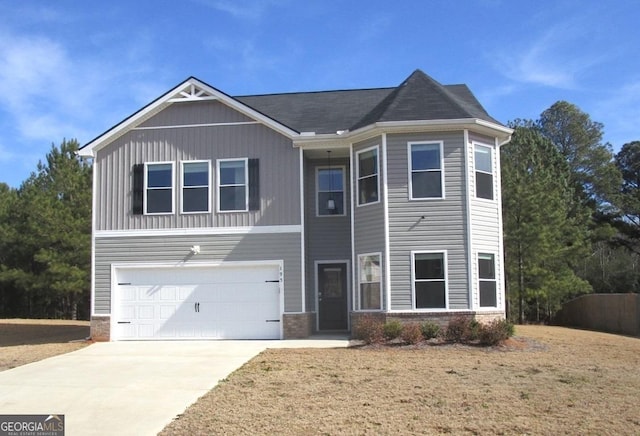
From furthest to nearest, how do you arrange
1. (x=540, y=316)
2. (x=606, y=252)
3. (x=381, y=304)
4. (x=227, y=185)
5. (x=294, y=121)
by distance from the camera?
(x=606, y=252) → (x=540, y=316) → (x=294, y=121) → (x=227, y=185) → (x=381, y=304)

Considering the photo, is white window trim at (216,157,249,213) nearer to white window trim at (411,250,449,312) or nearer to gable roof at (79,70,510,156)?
gable roof at (79,70,510,156)

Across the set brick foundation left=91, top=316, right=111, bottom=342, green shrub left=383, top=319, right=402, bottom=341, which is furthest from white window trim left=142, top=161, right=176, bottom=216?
green shrub left=383, top=319, right=402, bottom=341

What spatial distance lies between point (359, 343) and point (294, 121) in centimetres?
714

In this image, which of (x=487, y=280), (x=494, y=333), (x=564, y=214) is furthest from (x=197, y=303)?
(x=564, y=214)

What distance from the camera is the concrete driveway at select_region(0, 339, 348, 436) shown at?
838 centimetres

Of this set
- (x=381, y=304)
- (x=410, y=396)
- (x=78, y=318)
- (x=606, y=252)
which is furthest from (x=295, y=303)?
(x=606, y=252)

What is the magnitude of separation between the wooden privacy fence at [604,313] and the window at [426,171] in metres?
10.8

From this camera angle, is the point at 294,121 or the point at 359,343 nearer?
the point at 359,343

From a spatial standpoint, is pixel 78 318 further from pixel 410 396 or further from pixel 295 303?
pixel 410 396

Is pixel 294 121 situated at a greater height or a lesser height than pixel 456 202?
greater

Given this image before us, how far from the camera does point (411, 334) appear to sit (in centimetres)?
1474

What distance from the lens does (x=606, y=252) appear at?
41.2 meters

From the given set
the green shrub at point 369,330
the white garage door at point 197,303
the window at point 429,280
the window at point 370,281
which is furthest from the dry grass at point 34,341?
the window at point 429,280

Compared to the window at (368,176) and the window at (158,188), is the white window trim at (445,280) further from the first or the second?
the window at (158,188)
